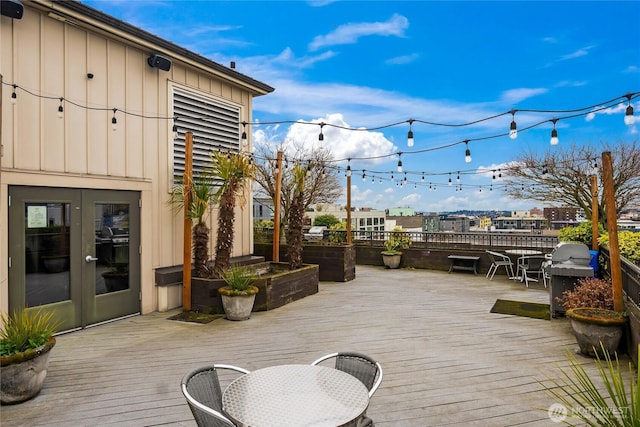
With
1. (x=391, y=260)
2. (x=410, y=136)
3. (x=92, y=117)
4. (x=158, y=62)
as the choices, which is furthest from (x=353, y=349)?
(x=391, y=260)

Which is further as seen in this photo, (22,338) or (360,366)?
(22,338)

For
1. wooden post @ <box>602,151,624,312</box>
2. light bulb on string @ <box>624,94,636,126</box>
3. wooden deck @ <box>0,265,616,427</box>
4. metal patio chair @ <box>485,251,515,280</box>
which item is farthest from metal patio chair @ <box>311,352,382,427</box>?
metal patio chair @ <box>485,251,515,280</box>

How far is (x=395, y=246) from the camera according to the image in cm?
1068

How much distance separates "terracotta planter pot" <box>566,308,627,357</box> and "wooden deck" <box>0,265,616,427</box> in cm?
18

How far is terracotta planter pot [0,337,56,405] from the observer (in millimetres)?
2764

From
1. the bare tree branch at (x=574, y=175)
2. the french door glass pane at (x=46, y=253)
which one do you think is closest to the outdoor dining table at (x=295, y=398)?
the french door glass pane at (x=46, y=253)

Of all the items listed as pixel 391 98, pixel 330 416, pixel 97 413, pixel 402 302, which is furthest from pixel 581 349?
pixel 391 98

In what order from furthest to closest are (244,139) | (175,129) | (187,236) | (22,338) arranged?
(244,139) → (175,129) → (187,236) → (22,338)

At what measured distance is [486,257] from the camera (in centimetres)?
954

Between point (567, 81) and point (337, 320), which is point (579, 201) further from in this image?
point (337, 320)

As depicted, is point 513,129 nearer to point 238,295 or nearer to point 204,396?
point 238,295

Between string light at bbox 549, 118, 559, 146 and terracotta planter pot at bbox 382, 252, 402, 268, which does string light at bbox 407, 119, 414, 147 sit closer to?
string light at bbox 549, 118, 559, 146

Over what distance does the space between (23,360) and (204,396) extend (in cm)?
183

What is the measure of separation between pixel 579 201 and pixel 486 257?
134 inches
